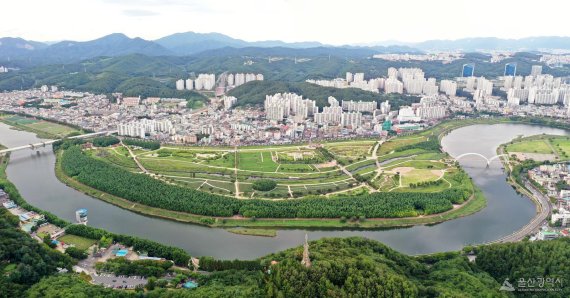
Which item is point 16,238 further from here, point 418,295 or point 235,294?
point 418,295

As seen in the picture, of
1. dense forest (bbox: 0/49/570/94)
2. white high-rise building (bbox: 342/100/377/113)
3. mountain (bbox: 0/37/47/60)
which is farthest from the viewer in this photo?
mountain (bbox: 0/37/47/60)

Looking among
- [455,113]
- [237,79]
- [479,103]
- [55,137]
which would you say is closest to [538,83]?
[479,103]

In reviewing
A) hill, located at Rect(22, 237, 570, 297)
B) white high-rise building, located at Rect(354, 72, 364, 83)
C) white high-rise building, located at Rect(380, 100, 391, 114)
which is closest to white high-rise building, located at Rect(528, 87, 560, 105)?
white high-rise building, located at Rect(380, 100, 391, 114)

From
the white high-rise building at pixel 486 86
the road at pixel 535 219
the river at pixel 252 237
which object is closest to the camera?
the river at pixel 252 237

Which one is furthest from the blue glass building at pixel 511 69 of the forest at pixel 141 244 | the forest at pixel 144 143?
the forest at pixel 141 244

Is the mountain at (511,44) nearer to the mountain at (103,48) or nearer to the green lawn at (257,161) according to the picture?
the mountain at (103,48)

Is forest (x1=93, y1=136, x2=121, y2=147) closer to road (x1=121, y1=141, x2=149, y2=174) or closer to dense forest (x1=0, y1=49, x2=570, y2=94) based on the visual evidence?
road (x1=121, y1=141, x2=149, y2=174)
